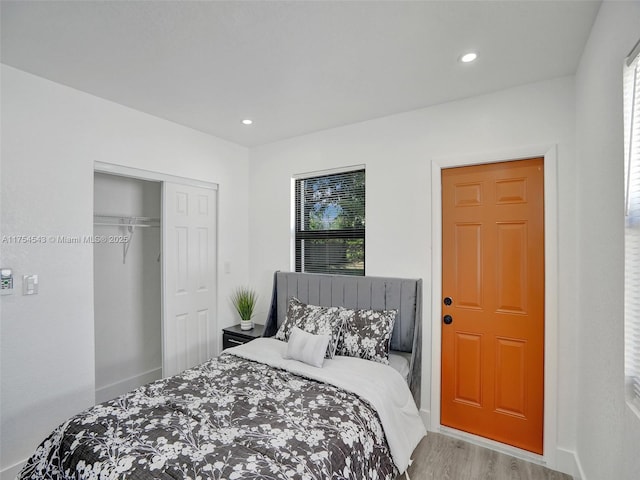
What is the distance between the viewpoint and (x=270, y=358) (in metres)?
2.36

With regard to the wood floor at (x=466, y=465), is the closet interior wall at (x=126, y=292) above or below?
above

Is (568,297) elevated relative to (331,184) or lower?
lower

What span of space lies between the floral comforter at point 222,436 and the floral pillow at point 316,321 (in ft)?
1.49

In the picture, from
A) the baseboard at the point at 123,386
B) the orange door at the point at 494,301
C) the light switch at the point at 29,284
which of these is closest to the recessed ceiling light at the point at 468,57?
the orange door at the point at 494,301

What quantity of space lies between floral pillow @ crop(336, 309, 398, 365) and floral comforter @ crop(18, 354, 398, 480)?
48cm

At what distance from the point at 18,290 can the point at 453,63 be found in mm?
3172

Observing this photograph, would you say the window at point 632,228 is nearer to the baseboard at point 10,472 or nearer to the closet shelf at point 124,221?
the baseboard at point 10,472

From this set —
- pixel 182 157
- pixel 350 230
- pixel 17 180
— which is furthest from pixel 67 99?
pixel 350 230

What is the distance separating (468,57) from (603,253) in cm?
133

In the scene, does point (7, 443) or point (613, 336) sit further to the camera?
point (7, 443)

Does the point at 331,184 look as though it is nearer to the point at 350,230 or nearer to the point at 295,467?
the point at 350,230

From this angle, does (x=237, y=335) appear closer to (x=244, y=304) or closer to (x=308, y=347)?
(x=244, y=304)

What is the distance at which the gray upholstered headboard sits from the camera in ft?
8.40

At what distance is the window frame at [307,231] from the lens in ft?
10.0
